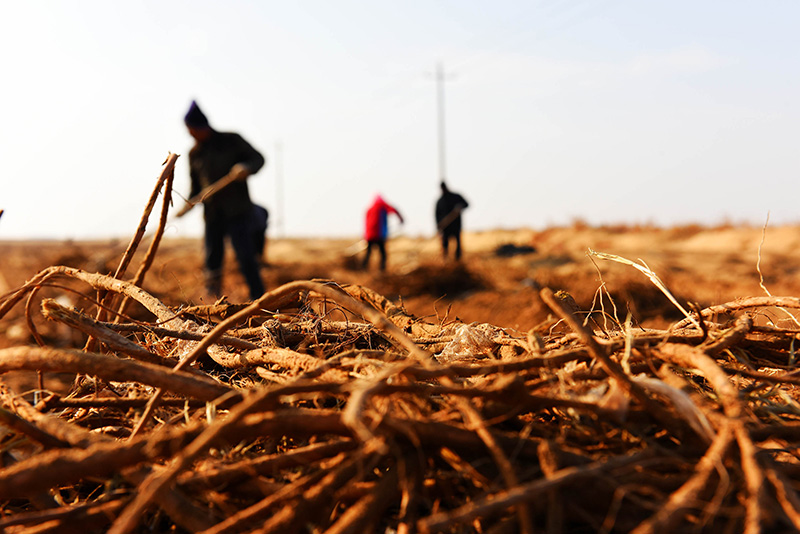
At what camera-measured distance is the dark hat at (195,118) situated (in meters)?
6.11

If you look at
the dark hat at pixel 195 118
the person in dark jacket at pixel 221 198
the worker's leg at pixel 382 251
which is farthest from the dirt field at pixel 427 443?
the worker's leg at pixel 382 251

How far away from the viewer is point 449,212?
13.3 meters

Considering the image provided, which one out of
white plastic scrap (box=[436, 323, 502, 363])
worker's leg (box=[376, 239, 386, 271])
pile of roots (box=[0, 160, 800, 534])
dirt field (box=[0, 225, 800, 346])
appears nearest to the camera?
pile of roots (box=[0, 160, 800, 534])

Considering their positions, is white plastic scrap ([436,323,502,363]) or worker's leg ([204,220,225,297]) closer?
white plastic scrap ([436,323,502,363])

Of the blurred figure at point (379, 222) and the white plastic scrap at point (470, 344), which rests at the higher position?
the white plastic scrap at point (470, 344)

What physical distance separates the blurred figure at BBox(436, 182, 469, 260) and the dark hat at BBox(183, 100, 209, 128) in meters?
7.43

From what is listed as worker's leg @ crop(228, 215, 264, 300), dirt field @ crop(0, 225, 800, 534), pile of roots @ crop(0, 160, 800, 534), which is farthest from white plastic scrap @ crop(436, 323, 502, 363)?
worker's leg @ crop(228, 215, 264, 300)

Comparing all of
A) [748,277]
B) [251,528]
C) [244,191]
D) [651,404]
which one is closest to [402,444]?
[251,528]

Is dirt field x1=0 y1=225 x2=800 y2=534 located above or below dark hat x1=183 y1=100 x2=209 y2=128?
below

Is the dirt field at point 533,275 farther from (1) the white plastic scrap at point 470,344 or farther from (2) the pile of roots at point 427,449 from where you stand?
(2) the pile of roots at point 427,449

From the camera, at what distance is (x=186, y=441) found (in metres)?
0.98

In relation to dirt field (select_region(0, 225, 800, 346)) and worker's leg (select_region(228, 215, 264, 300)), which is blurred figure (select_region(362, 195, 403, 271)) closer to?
dirt field (select_region(0, 225, 800, 346))

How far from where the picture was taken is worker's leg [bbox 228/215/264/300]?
595 cm

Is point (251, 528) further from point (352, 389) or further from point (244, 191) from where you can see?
point (244, 191)
